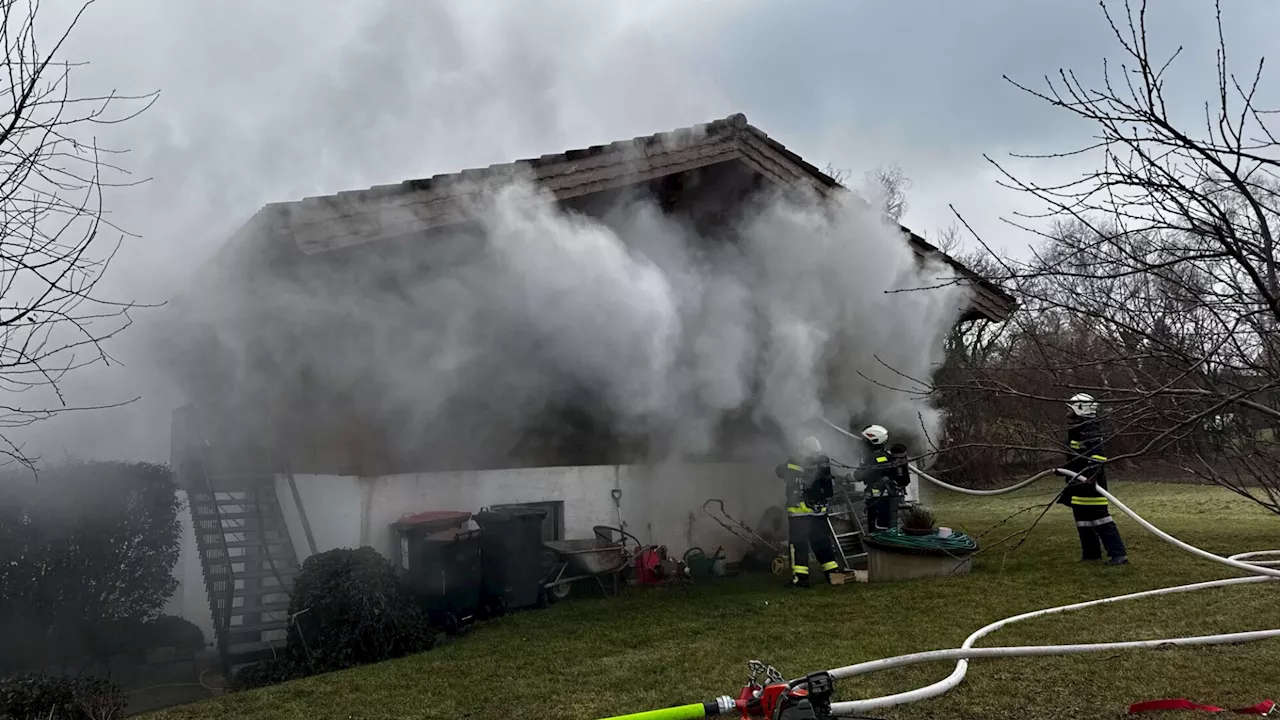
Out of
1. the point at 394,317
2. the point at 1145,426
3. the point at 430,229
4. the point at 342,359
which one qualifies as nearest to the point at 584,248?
the point at 430,229

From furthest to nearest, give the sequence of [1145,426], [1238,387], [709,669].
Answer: [709,669]
[1145,426]
[1238,387]

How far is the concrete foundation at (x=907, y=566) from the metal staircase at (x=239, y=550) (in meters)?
5.85

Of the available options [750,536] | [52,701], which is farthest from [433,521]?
[750,536]

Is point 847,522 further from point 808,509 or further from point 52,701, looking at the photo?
point 52,701

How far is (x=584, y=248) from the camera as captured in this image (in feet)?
25.7

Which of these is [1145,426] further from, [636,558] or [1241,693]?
[636,558]

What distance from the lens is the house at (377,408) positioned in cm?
757

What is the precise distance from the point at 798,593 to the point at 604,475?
2719 mm

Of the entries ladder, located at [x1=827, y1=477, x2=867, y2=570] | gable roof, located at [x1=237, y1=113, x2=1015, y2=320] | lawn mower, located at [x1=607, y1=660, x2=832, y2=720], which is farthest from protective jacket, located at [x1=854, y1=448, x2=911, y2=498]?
lawn mower, located at [x1=607, y1=660, x2=832, y2=720]

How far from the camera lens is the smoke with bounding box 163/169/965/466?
25.8 ft

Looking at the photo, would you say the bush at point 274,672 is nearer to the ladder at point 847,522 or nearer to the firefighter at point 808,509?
the firefighter at point 808,509

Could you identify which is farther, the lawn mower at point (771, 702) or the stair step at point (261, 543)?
the stair step at point (261, 543)

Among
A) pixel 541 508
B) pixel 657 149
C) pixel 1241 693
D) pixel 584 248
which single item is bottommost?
pixel 1241 693

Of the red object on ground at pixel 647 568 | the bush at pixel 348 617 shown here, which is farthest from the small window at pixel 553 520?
the bush at pixel 348 617
